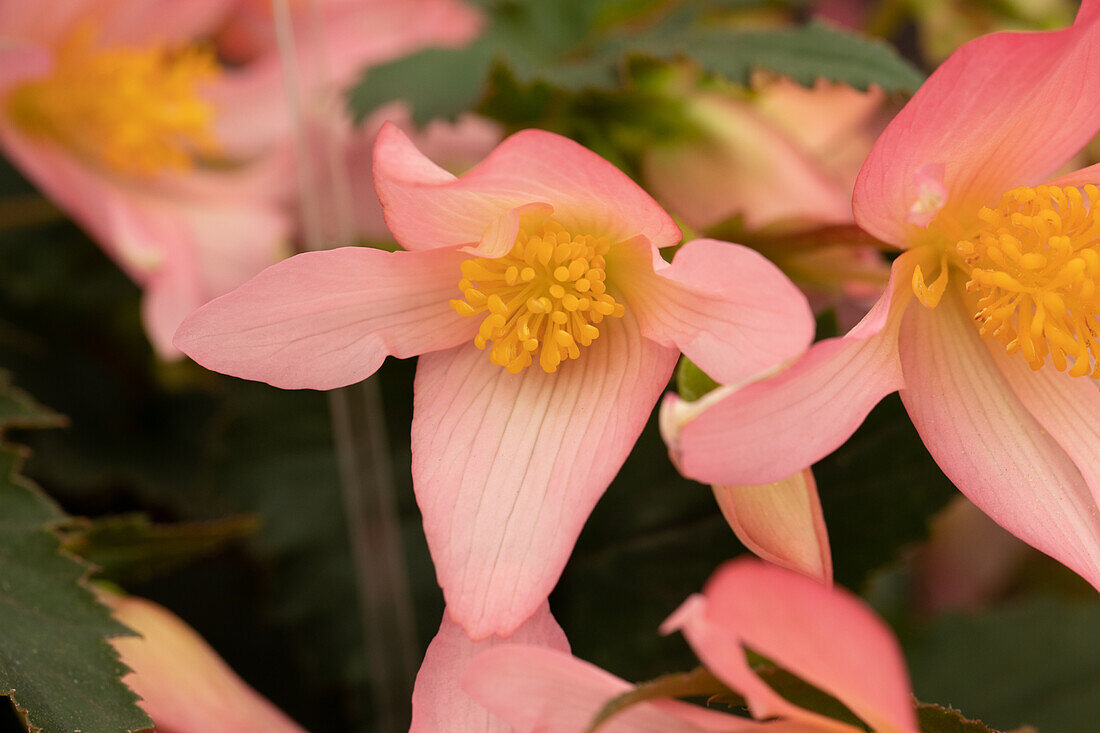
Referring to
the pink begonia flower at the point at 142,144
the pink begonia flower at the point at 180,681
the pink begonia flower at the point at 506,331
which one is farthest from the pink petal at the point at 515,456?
the pink begonia flower at the point at 142,144

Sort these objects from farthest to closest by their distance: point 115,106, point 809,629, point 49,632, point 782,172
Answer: point 115,106
point 782,172
point 49,632
point 809,629

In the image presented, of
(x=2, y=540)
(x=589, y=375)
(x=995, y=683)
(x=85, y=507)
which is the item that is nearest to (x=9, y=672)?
(x=2, y=540)

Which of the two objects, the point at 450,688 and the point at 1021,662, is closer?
the point at 450,688

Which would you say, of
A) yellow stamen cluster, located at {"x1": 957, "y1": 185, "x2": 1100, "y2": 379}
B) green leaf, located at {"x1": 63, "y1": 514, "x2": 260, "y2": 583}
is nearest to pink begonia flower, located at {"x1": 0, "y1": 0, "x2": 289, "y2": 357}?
green leaf, located at {"x1": 63, "y1": 514, "x2": 260, "y2": 583}

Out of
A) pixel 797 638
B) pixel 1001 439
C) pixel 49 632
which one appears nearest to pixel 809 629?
pixel 797 638

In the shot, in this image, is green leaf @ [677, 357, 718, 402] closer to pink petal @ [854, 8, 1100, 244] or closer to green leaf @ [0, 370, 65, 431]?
pink petal @ [854, 8, 1100, 244]

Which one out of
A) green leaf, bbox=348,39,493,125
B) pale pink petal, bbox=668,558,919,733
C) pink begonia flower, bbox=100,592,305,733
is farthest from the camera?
green leaf, bbox=348,39,493,125

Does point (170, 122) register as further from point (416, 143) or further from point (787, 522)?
point (787, 522)

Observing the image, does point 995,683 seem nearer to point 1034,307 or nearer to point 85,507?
point 1034,307
